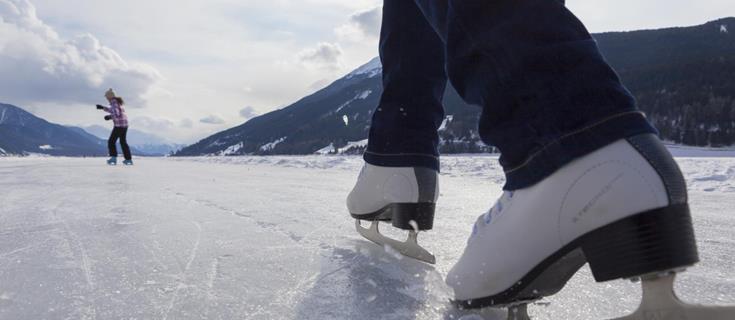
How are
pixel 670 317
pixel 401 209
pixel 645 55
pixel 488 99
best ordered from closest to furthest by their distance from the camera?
pixel 670 317, pixel 488 99, pixel 401 209, pixel 645 55

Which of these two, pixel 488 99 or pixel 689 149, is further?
pixel 689 149

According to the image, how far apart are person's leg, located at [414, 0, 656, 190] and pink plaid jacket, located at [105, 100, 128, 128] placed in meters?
8.15

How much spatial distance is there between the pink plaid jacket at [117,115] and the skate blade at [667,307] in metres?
8.37

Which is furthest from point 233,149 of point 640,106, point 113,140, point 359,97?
point 113,140

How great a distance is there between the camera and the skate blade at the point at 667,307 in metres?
0.42

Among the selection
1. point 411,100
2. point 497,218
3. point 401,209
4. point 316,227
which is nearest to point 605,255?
point 497,218

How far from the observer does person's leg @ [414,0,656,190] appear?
19.9 inches

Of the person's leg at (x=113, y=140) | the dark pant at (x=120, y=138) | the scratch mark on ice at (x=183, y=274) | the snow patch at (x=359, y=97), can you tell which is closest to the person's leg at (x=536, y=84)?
the scratch mark on ice at (x=183, y=274)

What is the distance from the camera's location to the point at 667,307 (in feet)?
1.43

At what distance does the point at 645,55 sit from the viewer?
8306 centimetres

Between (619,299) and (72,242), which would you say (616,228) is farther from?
(72,242)

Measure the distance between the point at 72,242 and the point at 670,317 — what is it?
43.8 inches

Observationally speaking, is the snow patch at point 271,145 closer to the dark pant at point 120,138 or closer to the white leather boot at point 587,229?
the dark pant at point 120,138

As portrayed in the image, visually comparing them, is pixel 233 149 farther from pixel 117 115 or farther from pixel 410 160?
pixel 410 160
